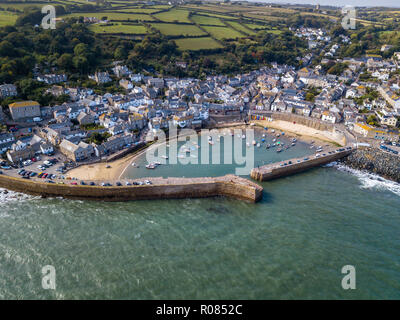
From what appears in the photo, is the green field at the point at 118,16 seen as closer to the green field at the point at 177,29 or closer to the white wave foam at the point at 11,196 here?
the green field at the point at 177,29

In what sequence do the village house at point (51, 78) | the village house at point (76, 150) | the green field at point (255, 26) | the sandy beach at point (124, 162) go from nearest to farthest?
the sandy beach at point (124, 162) < the village house at point (76, 150) < the village house at point (51, 78) < the green field at point (255, 26)

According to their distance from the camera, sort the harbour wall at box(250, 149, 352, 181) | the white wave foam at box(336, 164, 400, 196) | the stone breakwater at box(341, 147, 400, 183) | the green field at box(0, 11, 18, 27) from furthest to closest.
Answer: the green field at box(0, 11, 18, 27) < the stone breakwater at box(341, 147, 400, 183) < the harbour wall at box(250, 149, 352, 181) < the white wave foam at box(336, 164, 400, 196)

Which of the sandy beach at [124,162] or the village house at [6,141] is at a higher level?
the village house at [6,141]

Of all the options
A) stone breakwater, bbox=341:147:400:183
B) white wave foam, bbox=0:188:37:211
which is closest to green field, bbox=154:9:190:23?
stone breakwater, bbox=341:147:400:183

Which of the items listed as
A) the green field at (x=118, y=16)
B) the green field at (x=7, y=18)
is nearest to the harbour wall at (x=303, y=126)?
the green field at (x=118, y=16)

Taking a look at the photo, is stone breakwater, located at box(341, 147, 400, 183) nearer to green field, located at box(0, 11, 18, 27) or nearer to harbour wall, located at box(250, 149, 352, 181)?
harbour wall, located at box(250, 149, 352, 181)
